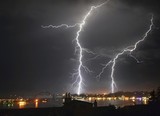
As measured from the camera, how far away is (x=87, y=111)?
3225 cm

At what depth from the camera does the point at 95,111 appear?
32.8m

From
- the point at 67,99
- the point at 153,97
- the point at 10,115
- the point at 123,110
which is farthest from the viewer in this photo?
the point at 153,97

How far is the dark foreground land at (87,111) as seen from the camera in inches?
1195

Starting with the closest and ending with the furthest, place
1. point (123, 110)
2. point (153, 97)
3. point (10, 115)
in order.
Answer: point (10, 115), point (123, 110), point (153, 97)

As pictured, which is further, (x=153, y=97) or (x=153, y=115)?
(x=153, y=97)

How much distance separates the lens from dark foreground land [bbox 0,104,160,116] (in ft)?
99.6

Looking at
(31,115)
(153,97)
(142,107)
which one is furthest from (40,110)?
(153,97)

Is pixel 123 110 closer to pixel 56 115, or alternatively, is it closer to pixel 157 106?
pixel 157 106

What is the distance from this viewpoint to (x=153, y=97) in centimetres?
4931

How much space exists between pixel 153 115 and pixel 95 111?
639 cm

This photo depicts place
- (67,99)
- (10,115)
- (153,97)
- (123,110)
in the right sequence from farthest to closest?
(153,97)
(123,110)
(67,99)
(10,115)

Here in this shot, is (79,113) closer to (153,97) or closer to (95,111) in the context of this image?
(95,111)

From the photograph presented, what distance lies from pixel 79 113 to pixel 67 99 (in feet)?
6.29

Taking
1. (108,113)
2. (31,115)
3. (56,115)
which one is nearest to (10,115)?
(31,115)
